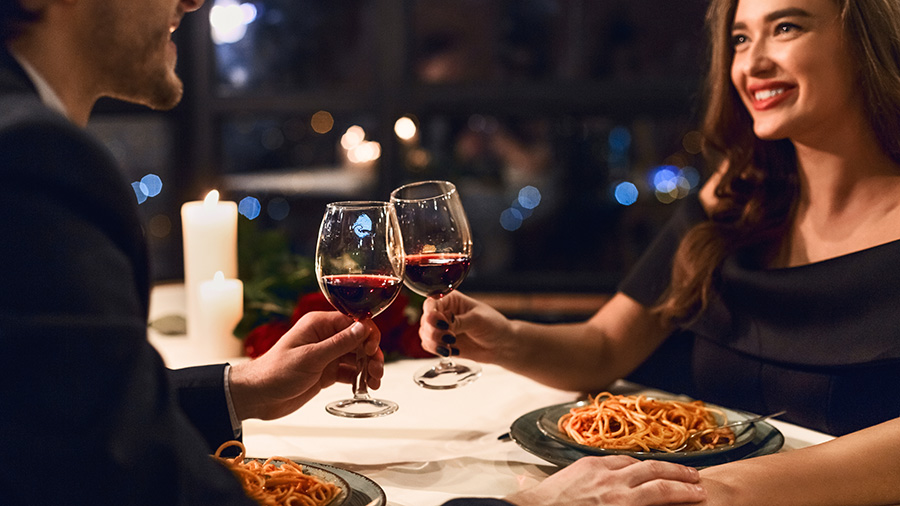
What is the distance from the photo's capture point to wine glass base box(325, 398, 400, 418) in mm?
1218

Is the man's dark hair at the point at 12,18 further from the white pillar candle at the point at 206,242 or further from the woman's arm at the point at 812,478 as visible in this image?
the white pillar candle at the point at 206,242

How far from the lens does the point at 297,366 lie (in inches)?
47.8

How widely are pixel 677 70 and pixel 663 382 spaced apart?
249 cm

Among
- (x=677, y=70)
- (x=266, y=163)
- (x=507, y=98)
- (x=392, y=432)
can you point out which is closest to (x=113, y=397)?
(x=392, y=432)

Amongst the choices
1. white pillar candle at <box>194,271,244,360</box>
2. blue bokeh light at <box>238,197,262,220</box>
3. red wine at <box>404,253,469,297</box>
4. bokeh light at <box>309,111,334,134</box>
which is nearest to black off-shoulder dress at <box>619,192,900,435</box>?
red wine at <box>404,253,469,297</box>

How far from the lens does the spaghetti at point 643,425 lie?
1128 millimetres

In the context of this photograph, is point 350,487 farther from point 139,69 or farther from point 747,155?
point 747,155

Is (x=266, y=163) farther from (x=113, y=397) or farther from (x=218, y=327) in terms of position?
(x=113, y=397)

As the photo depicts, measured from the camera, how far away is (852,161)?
1625 millimetres

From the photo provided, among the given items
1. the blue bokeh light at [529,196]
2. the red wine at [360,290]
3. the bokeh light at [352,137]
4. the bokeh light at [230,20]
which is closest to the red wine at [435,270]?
the red wine at [360,290]

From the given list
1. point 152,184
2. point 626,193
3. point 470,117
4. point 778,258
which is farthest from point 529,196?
point 778,258

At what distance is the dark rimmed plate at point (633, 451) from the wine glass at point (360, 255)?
0.82ft

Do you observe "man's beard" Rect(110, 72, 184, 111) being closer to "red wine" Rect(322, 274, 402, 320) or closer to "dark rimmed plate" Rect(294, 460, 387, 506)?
"red wine" Rect(322, 274, 402, 320)

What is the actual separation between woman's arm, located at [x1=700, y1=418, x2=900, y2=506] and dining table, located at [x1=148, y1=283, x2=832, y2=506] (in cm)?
9
